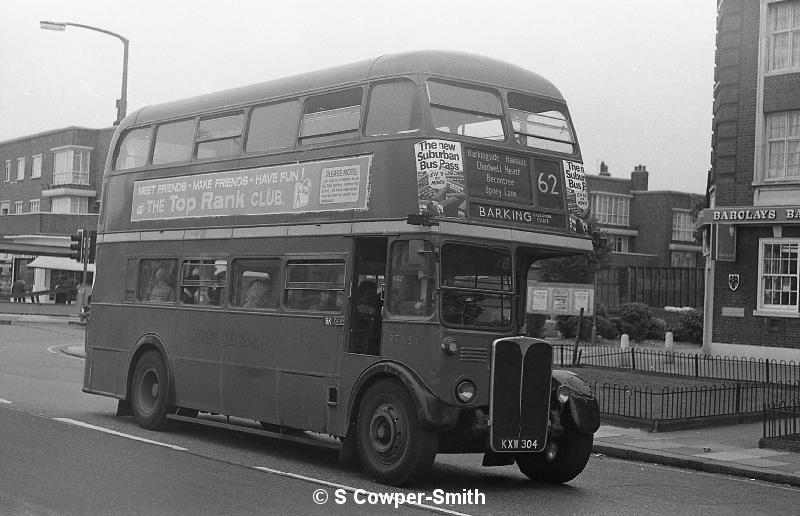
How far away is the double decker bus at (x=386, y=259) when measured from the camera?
1054 centimetres

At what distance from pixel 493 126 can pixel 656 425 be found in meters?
7.57

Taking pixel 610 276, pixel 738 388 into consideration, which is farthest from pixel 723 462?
pixel 610 276

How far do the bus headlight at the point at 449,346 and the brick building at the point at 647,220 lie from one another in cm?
6861

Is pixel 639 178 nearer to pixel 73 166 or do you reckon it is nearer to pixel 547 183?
pixel 73 166

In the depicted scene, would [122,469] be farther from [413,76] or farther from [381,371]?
[413,76]

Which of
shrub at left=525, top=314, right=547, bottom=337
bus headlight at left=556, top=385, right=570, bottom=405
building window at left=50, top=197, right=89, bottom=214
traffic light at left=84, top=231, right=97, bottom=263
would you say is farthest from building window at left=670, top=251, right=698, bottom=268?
bus headlight at left=556, top=385, right=570, bottom=405

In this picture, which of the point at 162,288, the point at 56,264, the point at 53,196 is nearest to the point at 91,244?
the point at 162,288

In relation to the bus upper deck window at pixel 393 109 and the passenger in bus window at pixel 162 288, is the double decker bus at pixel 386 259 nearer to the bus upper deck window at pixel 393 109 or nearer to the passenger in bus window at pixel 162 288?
the bus upper deck window at pixel 393 109

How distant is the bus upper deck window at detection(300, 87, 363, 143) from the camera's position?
38.7 feet

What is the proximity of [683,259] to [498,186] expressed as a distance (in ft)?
236

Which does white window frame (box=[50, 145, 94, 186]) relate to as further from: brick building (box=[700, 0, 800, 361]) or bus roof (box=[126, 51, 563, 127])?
bus roof (box=[126, 51, 563, 127])

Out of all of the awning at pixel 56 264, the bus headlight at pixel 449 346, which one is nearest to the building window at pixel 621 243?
Answer: the awning at pixel 56 264

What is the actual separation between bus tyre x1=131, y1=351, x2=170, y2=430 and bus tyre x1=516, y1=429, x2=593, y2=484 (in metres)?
5.22

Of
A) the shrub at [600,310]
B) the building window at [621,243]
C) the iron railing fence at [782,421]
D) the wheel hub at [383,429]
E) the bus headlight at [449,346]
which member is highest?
the building window at [621,243]
